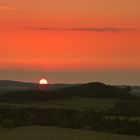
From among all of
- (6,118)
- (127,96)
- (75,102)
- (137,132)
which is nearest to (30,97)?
(75,102)

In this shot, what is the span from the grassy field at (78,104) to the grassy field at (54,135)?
1766 centimetres

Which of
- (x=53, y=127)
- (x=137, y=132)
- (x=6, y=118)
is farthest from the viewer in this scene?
(x=6, y=118)

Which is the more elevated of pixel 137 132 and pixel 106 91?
pixel 106 91

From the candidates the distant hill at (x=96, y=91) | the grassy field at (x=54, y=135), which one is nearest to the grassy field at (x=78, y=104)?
the distant hill at (x=96, y=91)

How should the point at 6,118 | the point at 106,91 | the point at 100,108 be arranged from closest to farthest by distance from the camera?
the point at 6,118, the point at 100,108, the point at 106,91

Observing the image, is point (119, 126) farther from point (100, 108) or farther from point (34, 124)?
point (100, 108)

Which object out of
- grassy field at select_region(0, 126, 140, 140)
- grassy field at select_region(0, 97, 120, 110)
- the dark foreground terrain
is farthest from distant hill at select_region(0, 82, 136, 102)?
grassy field at select_region(0, 126, 140, 140)

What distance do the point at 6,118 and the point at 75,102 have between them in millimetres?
19482

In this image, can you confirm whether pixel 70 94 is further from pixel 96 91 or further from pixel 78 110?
pixel 78 110

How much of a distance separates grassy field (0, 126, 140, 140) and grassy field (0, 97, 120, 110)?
17657mm

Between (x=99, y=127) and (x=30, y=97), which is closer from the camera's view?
(x=99, y=127)

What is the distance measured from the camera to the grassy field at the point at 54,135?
50.2 m

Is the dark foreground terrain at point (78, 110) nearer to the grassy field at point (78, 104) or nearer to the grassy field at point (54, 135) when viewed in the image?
the grassy field at point (78, 104)

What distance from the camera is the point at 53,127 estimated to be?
58.3 m
